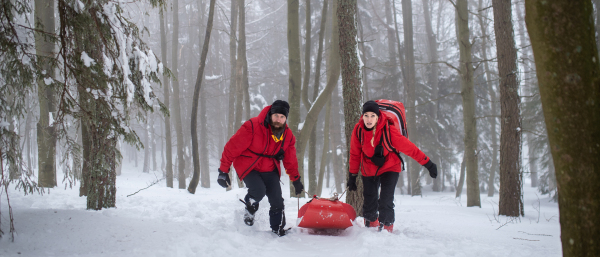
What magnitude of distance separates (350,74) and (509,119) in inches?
148

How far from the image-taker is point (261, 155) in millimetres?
4340

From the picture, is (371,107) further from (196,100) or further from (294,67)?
(196,100)

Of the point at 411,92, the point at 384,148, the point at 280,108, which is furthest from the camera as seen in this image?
the point at 411,92

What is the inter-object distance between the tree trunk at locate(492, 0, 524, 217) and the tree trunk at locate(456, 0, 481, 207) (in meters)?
2.50

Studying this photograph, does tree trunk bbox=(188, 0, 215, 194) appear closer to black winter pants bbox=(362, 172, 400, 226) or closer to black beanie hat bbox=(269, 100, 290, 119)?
black beanie hat bbox=(269, 100, 290, 119)

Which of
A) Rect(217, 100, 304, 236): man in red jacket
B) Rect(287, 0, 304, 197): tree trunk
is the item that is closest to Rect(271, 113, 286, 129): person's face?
Rect(217, 100, 304, 236): man in red jacket

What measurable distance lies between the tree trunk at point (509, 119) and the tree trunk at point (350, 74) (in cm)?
344

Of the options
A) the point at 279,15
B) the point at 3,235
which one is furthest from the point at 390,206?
the point at 279,15

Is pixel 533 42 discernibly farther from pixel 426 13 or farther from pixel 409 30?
pixel 426 13

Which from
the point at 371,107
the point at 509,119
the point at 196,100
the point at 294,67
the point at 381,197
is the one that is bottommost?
the point at 381,197

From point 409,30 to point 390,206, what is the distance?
13.4 metres

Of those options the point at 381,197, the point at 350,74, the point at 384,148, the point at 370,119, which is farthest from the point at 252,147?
the point at 350,74

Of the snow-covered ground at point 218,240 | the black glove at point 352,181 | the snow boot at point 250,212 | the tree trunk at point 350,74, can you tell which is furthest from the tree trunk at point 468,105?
the snow boot at point 250,212

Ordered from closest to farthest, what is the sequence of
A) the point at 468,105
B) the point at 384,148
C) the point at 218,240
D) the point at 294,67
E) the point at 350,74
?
the point at 218,240 → the point at 384,148 → the point at 350,74 → the point at 294,67 → the point at 468,105
